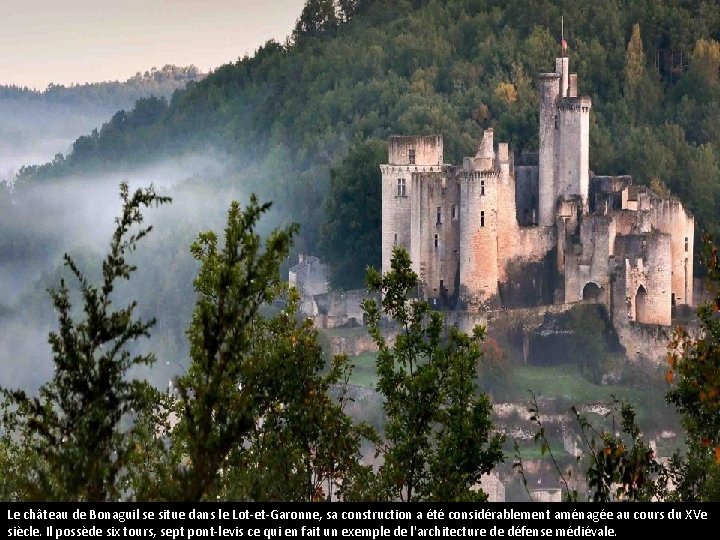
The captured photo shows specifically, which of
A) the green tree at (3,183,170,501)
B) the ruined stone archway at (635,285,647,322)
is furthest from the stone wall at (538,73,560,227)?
the green tree at (3,183,170,501)

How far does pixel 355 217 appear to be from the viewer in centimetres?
8250

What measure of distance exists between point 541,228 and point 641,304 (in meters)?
3.79

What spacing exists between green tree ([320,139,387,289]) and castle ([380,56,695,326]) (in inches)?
265

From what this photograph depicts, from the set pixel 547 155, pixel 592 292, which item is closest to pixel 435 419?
pixel 592 292

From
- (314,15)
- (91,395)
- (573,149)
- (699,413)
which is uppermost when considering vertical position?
(314,15)

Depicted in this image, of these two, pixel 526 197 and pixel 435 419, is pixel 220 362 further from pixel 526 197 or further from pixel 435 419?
pixel 526 197

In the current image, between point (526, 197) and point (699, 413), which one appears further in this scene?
point (526, 197)

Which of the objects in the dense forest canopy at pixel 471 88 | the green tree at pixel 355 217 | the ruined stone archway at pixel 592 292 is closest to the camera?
the ruined stone archway at pixel 592 292

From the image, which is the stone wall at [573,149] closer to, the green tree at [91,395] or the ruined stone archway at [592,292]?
the ruined stone archway at [592,292]

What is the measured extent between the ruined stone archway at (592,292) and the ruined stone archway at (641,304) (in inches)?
43.8

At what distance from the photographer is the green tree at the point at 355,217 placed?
81.8 m

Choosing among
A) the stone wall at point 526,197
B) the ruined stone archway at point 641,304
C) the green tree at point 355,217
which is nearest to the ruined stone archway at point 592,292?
the ruined stone archway at point 641,304

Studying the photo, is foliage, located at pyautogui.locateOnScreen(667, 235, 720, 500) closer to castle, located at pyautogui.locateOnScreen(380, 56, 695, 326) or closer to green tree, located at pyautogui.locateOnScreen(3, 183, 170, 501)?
green tree, located at pyautogui.locateOnScreen(3, 183, 170, 501)
